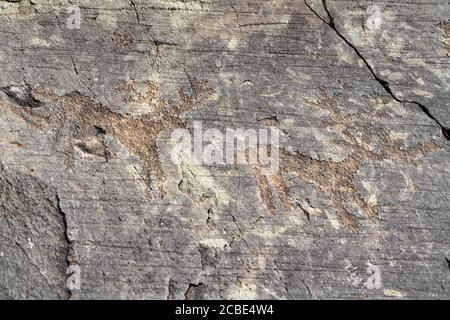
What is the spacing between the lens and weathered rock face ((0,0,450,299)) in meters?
1.62

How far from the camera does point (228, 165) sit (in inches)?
67.2

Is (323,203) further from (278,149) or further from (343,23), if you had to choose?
(343,23)

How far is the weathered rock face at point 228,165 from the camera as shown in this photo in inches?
63.6

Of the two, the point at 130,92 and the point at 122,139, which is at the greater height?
the point at 130,92

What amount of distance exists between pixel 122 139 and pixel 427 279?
970 millimetres

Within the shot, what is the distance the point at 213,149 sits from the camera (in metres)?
1.72

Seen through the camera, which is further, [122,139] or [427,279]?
[122,139]

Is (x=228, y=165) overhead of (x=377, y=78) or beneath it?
beneath

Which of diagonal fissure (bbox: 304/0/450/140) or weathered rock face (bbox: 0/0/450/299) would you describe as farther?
diagonal fissure (bbox: 304/0/450/140)

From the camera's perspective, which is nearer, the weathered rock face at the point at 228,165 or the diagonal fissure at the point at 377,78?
the weathered rock face at the point at 228,165

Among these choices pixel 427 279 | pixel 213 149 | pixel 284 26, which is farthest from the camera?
pixel 284 26

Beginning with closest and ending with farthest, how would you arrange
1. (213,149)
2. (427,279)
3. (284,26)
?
1. (427,279)
2. (213,149)
3. (284,26)

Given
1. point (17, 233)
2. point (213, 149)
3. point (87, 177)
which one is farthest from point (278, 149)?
point (17, 233)
